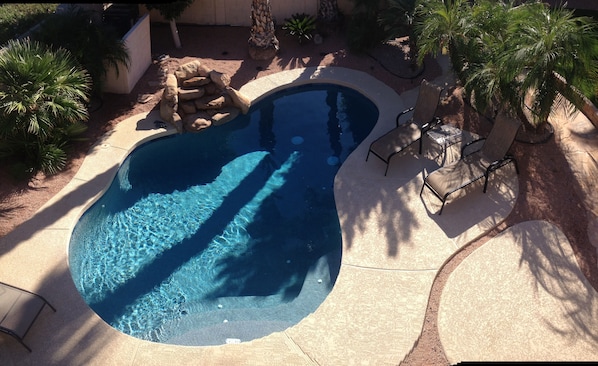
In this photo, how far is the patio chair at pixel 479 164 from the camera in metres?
11.3

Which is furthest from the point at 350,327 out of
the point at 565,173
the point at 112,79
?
the point at 112,79

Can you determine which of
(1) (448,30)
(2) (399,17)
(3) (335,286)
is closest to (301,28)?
(2) (399,17)

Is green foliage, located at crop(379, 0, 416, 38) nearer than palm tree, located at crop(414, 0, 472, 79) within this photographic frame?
No

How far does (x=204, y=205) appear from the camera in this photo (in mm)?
12055

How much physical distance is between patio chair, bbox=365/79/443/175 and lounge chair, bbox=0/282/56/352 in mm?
7995

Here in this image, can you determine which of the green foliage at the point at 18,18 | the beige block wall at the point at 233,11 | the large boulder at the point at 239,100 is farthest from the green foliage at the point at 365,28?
the green foliage at the point at 18,18

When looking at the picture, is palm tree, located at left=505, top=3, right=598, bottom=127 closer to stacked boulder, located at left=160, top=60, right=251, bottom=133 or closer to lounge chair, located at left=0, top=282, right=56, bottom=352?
stacked boulder, located at left=160, top=60, right=251, bottom=133

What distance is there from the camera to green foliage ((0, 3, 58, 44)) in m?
15.9

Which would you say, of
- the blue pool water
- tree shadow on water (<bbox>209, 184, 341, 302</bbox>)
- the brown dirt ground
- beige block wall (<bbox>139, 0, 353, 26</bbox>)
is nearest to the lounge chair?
the blue pool water

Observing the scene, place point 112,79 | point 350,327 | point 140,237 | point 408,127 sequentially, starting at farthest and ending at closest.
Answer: point 112,79 < point 408,127 < point 140,237 < point 350,327

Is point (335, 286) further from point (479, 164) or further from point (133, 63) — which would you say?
point (133, 63)

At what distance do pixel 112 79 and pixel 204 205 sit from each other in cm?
548

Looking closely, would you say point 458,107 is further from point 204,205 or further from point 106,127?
point 106,127

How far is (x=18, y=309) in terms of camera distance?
882 cm
